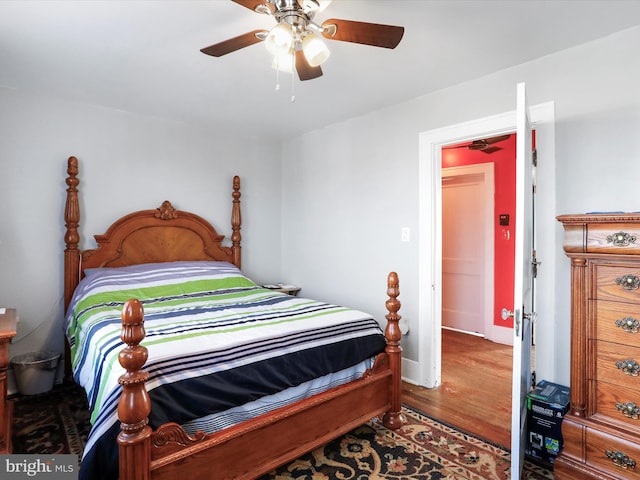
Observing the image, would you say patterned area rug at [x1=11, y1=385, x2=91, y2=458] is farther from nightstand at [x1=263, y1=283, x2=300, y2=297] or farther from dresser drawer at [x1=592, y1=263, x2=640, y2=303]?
dresser drawer at [x1=592, y1=263, x2=640, y2=303]

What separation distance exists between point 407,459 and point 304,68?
2.21 m

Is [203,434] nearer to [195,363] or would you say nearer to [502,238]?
[195,363]

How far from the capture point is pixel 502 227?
4.38 m

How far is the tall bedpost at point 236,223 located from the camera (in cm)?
405

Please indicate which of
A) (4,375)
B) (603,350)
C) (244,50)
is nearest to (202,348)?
(4,375)

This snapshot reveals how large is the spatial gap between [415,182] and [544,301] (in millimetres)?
1307

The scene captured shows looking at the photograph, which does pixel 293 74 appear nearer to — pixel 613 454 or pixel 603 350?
pixel 603 350

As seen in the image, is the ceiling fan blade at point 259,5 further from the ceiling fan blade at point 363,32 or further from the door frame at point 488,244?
the door frame at point 488,244

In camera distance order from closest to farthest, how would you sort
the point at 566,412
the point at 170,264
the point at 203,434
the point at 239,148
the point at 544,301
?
the point at 203,434, the point at 566,412, the point at 544,301, the point at 170,264, the point at 239,148

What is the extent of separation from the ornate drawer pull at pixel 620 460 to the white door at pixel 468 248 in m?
2.78

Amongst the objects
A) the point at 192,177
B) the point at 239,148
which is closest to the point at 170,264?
the point at 192,177

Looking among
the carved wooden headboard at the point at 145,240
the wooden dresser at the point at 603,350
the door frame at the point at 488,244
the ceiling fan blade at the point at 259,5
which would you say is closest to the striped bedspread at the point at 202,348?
the carved wooden headboard at the point at 145,240

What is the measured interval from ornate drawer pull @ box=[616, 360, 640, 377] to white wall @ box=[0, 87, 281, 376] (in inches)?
136

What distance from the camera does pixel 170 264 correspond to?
3443 mm
